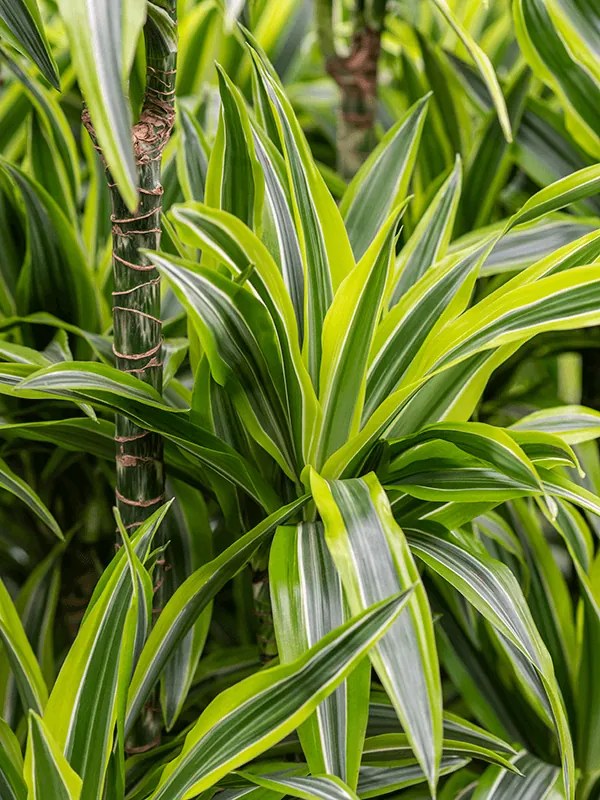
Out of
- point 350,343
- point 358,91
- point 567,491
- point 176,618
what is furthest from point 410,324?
point 358,91

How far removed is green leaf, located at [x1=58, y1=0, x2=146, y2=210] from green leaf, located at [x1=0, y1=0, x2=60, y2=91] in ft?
0.42

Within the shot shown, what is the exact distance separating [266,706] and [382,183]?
0.52 meters

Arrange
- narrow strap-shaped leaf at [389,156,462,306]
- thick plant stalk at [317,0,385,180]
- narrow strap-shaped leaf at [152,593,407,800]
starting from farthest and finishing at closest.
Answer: thick plant stalk at [317,0,385,180], narrow strap-shaped leaf at [389,156,462,306], narrow strap-shaped leaf at [152,593,407,800]

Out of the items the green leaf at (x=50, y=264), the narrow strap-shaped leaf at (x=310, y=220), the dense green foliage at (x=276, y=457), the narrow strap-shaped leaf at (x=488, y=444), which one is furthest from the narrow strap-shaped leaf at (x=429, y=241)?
the green leaf at (x=50, y=264)

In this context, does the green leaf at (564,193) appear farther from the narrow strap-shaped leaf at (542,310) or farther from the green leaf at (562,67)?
the green leaf at (562,67)

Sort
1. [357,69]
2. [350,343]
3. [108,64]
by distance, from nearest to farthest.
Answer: [108,64], [350,343], [357,69]

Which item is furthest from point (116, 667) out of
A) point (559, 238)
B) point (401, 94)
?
point (401, 94)

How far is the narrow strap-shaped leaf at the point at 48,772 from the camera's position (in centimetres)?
59

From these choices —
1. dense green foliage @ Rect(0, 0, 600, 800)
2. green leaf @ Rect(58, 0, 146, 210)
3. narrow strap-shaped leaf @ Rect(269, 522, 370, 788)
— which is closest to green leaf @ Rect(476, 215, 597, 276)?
dense green foliage @ Rect(0, 0, 600, 800)

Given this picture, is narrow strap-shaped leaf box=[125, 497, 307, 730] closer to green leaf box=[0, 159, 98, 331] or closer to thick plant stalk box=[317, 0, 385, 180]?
Answer: green leaf box=[0, 159, 98, 331]

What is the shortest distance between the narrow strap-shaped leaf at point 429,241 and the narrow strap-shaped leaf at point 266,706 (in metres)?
0.38

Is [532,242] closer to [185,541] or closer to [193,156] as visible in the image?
[193,156]

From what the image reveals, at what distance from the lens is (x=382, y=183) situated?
88cm

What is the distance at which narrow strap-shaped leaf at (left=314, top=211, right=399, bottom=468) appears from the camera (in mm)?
627
